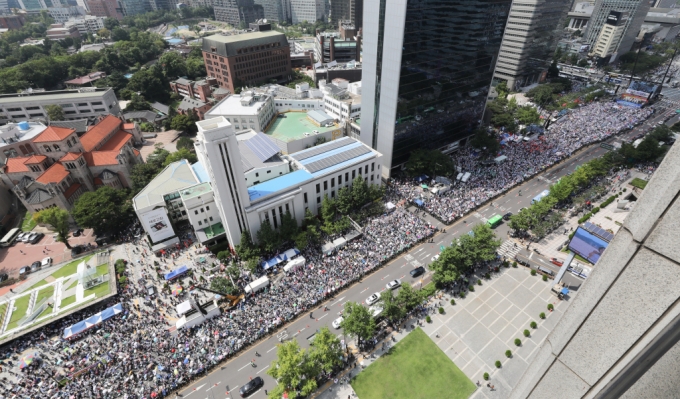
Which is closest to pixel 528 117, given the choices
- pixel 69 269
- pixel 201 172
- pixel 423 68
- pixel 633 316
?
pixel 423 68

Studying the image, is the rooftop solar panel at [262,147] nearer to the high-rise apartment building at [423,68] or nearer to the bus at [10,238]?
the high-rise apartment building at [423,68]

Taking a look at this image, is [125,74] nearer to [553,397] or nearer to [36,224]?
[36,224]

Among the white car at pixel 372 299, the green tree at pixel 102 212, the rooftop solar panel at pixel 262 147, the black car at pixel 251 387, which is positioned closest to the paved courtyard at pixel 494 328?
the white car at pixel 372 299

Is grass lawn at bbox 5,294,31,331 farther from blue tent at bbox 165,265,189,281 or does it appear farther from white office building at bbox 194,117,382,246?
white office building at bbox 194,117,382,246

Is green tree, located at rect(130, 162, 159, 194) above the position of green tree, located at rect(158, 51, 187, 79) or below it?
below

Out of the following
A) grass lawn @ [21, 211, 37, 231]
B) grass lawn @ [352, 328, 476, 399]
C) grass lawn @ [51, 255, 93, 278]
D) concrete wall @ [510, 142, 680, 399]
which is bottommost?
grass lawn @ [21, 211, 37, 231]

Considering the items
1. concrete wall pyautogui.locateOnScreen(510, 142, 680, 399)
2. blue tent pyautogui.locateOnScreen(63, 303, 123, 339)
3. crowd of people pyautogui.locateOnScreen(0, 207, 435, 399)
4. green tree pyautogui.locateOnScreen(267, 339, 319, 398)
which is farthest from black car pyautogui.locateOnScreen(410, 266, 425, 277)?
concrete wall pyautogui.locateOnScreen(510, 142, 680, 399)

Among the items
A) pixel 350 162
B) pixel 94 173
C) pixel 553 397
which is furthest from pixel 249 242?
pixel 553 397
